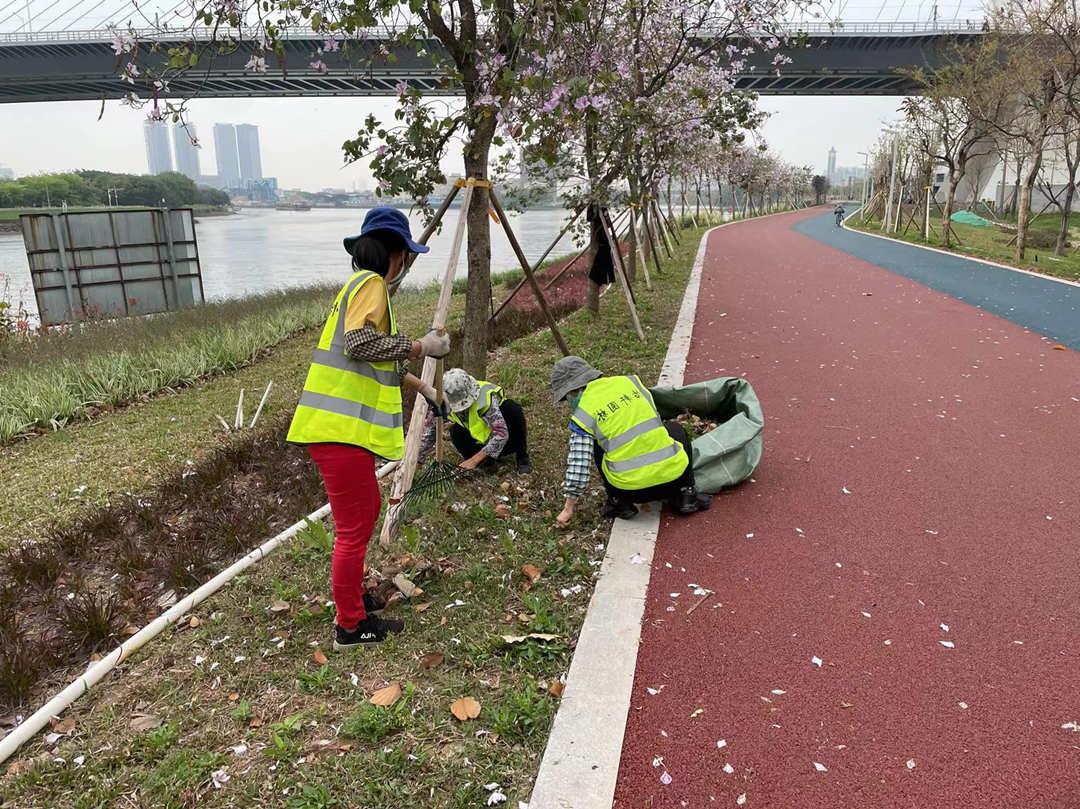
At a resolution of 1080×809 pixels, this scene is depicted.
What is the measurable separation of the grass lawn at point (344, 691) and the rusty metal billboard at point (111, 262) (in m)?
13.1

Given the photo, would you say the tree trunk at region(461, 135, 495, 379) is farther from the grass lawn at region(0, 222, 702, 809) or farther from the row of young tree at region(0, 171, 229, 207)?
the row of young tree at region(0, 171, 229, 207)

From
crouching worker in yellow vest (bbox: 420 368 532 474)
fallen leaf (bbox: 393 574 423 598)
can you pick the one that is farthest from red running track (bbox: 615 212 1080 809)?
crouching worker in yellow vest (bbox: 420 368 532 474)

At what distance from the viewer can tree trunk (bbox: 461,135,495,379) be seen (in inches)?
204

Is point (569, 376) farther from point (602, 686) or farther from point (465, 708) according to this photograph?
point (465, 708)

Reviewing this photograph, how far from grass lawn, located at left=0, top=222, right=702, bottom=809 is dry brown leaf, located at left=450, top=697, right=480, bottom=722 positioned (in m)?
0.02

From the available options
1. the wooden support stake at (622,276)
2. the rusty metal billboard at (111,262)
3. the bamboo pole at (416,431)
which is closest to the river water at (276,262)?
the rusty metal billboard at (111,262)

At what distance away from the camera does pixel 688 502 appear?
4.24m

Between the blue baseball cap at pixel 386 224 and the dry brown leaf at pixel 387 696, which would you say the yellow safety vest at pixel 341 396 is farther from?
the dry brown leaf at pixel 387 696

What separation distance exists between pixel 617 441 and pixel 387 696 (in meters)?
1.78

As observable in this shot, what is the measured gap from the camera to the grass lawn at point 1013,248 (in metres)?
15.4

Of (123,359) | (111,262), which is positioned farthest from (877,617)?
(111,262)

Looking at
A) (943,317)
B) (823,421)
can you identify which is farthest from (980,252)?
(823,421)

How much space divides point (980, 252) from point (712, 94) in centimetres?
1227

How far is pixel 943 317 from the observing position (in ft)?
33.1
